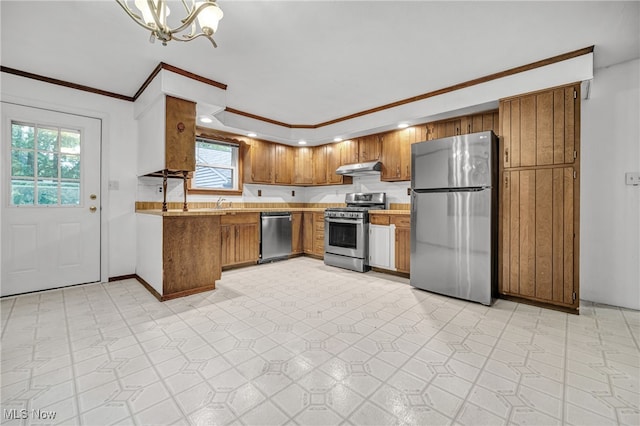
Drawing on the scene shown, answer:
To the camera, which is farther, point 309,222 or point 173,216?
point 309,222

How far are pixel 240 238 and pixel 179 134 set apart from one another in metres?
1.91

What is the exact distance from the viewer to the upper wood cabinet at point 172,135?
10.2ft

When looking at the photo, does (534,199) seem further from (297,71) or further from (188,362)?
(188,362)

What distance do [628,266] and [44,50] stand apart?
20.7 ft

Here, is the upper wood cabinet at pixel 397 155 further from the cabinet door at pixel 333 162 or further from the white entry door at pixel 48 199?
the white entry door at pixel 48 199

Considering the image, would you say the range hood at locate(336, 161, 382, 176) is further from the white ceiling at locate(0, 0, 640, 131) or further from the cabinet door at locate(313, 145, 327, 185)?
the white ceiling at locate(0, 0, 640, 131)

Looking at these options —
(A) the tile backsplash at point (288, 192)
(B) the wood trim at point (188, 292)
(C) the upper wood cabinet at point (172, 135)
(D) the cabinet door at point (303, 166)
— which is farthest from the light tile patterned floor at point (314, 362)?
(D) the cabinet door at point (303, 166)

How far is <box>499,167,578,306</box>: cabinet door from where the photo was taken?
273 cm

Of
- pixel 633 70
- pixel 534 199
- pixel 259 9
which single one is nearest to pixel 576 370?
pixel 534 199

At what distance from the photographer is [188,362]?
1.85 meters

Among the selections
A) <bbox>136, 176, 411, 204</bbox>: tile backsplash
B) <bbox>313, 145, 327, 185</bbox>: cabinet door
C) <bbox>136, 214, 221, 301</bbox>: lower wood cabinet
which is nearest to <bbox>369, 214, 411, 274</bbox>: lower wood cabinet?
<bbox>136, 176, 411, 204</bbox>: tile backsplash

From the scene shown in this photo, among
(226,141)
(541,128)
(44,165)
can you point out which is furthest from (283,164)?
(541,128)

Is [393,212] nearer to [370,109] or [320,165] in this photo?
[370,109]

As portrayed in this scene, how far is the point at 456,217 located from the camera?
3115mm
